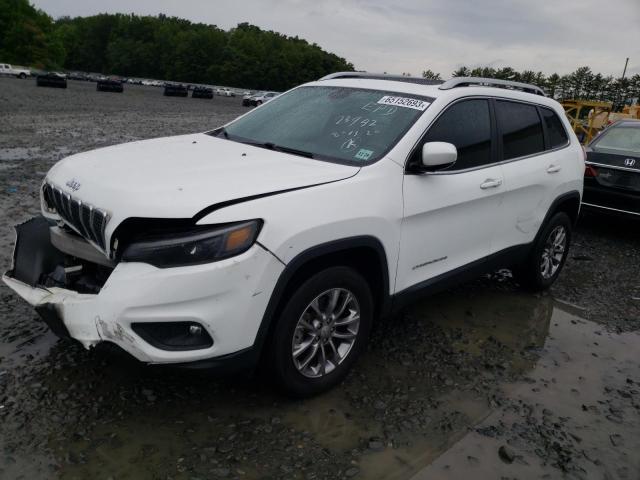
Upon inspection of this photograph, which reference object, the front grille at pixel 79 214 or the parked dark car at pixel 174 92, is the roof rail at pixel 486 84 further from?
the parked dark car at pixel 174 92

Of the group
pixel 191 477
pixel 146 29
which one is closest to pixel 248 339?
pixel 191 477

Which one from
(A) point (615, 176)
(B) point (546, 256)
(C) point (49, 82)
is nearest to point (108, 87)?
Result: (C) point (49, 82)

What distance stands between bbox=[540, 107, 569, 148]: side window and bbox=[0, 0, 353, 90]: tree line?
113957mm

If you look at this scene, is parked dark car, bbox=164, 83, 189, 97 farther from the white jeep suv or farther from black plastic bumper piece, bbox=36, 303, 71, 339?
black plastic bumper piece, bbox=36, 303, 71, 339

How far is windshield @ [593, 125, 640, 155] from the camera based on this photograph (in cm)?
764

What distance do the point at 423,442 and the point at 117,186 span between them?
6.73 feet

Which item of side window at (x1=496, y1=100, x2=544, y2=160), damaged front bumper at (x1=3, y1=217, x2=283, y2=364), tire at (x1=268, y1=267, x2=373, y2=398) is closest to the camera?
damaged front bumper at (x1=3, y1=217, x2=283, y2=364)

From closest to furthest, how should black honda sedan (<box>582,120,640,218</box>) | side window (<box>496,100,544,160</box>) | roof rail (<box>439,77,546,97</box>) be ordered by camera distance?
1. roof rail (<box>439,77,546,97</box>)
2. side window (<box>496,100,544,160</box>)
3. black honda sedan (<box>582,120,640,218</box>)

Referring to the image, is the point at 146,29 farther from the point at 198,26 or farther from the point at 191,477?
the point at 191,477

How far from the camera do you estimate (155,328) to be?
101 inches

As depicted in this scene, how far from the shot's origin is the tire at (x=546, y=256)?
196 inches

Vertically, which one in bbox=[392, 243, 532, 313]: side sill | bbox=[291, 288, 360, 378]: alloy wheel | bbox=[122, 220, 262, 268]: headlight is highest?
bbox=[122, 220, 262, 268]: headlight

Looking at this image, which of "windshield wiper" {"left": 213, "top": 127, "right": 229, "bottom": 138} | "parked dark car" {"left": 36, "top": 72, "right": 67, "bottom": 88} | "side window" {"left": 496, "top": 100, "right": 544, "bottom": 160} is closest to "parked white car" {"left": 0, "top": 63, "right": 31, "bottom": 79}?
"parked dark car" {"left": 36, "top": 72, "right": 67, "bottom": 88}

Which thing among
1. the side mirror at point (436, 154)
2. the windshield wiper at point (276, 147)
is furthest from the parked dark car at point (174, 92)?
the side mirror at point (436, 154)
